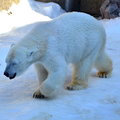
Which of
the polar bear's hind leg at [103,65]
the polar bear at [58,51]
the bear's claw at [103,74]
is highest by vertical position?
the polar bear at [58,51]

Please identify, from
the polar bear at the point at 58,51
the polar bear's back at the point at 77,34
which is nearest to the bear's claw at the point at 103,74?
the polar bear at the point at 58,51

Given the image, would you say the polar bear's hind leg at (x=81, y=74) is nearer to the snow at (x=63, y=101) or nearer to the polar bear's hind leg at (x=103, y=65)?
the snow at (x=63, y=101)

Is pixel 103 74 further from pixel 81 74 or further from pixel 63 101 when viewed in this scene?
pixel 63 101

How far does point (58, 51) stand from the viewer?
475cm

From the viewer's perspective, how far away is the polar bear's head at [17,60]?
173 inches

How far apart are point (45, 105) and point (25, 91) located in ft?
2.52

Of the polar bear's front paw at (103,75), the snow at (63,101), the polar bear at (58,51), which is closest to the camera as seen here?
the snow at (63,101)

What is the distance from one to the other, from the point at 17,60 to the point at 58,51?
1.83 feet

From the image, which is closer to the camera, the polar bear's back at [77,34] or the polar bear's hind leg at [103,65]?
the polar bear's back at [77,34]

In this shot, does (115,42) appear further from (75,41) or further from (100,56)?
(75,41)

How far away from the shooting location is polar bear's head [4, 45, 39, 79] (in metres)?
4.39

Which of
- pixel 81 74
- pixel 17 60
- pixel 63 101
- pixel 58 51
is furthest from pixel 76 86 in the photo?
pixel 17 60

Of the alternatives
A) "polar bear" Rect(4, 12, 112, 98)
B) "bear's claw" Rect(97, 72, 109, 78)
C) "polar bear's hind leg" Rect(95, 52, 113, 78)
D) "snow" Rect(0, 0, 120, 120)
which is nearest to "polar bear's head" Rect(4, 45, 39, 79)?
→ "polar bear" Rect(4, 12, 112, 98)

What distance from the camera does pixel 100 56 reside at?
5.66 m
